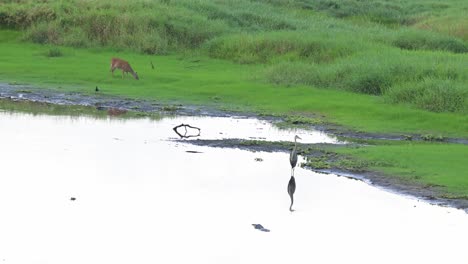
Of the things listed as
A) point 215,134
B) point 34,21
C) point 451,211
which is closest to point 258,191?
point 451,211

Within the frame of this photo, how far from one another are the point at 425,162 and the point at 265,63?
11258 millimetres

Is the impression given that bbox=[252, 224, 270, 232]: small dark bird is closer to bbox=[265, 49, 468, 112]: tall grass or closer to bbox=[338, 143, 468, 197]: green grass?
bbox=[338, 143, 468, 197]: green grass

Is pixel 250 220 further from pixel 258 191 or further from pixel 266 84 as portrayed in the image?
pixel 266 84

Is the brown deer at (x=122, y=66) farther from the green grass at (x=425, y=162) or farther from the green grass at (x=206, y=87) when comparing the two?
the green grass at (x=425, y=162)

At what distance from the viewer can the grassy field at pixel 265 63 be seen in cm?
1720

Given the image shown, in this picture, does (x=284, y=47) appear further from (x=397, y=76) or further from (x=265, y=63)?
(x=397, y=76)

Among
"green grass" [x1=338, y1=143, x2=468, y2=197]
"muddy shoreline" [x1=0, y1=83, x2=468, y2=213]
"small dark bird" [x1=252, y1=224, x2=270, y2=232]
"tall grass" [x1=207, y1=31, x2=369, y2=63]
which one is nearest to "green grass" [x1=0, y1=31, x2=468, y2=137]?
"muddy shoreline" [x1=0, y1=83, x2=468, y2=213]

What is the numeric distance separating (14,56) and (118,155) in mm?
11286

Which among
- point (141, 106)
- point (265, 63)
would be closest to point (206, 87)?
point (141, 106)

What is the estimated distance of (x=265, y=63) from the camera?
24.4 meters

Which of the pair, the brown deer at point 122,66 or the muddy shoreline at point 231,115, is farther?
the brown deer at point 122,66

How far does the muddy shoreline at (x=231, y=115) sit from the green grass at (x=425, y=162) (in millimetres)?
230

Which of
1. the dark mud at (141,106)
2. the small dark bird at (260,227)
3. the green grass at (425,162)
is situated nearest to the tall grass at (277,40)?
the dark mud at (141,106)

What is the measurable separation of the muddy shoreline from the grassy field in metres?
0.35
